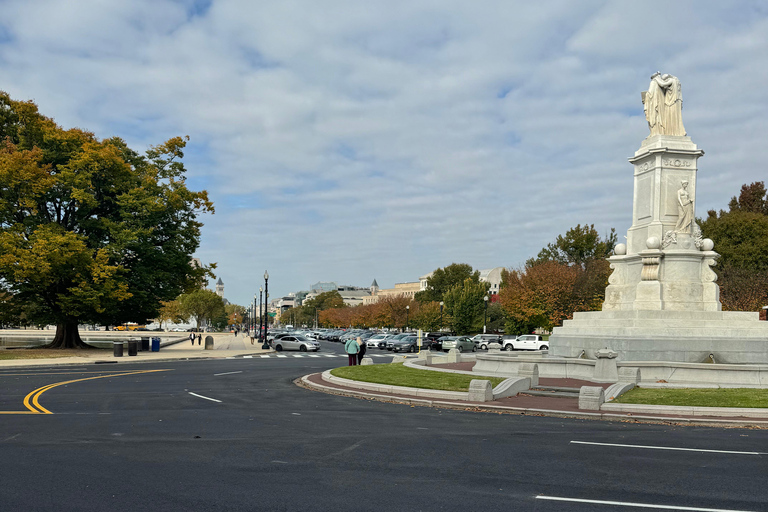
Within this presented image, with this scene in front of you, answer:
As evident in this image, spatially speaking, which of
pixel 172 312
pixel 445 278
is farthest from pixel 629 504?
pixel 172 312

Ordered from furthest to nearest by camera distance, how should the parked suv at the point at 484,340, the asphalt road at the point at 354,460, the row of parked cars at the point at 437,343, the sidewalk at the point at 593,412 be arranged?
the parked suv at the point at 484,340
the row of parked cars at the point at 437,343
the sidewalk at the point at 593,412
the asphalt road at the point at 354,460

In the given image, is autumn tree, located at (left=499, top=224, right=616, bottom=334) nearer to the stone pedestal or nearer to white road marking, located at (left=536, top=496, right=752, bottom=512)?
the stone pedestal

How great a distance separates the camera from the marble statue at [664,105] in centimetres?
2347

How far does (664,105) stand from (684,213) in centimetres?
470

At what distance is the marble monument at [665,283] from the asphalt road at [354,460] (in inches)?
316

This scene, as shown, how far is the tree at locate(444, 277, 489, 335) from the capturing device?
262ft

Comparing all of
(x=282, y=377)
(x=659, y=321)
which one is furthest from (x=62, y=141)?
(x=659, y=321)

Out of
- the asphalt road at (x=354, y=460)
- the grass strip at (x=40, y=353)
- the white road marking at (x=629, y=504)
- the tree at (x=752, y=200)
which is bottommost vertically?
the grass strip at (x=40, y=353)

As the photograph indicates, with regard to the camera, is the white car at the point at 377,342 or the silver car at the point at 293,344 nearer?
the silver car at the point at 293,344

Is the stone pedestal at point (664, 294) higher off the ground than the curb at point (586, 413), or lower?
higher

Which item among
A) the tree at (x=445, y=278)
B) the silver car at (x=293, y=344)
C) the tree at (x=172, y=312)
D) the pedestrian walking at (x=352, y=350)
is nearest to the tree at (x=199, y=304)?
the tree at (x=172, y=312)

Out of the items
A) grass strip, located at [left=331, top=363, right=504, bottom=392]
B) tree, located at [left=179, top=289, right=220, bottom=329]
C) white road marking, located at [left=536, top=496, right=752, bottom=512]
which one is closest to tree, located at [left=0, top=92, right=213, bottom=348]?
grass strip, located at [left=331, top=363, right=504, bottom=392]

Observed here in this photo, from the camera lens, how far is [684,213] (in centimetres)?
2228

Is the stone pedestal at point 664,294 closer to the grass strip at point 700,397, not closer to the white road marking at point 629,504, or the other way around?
the grass strip at point 700,397
